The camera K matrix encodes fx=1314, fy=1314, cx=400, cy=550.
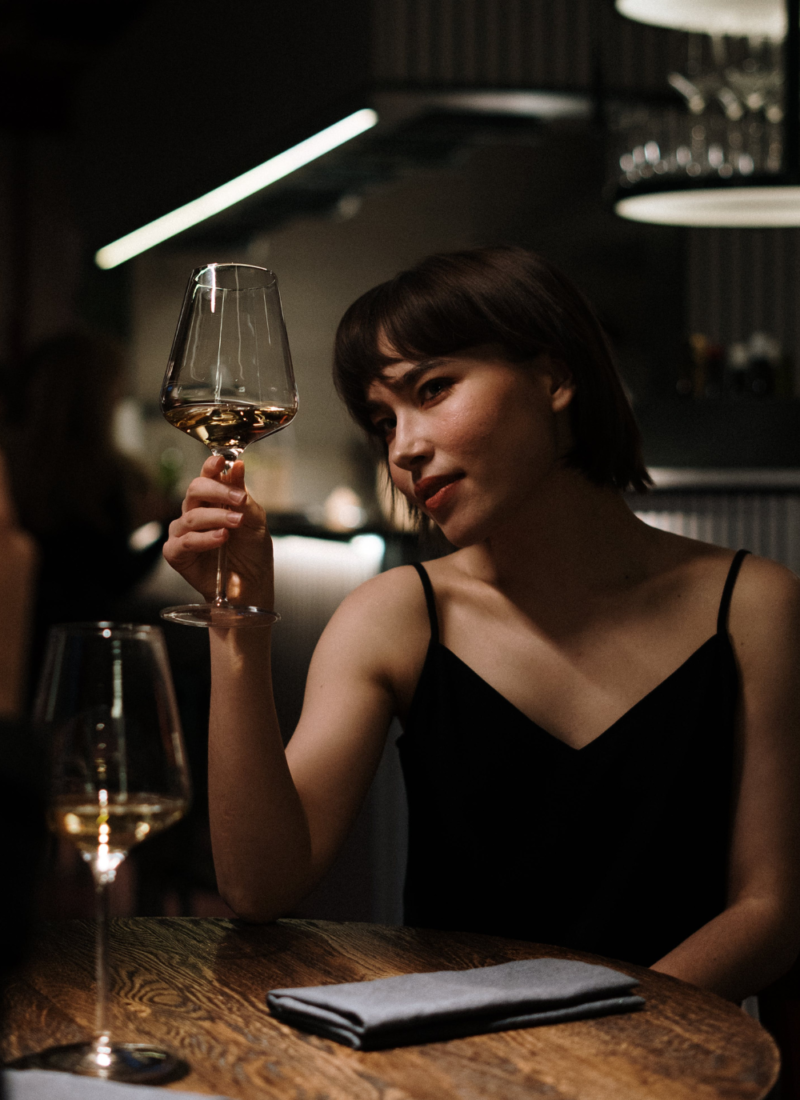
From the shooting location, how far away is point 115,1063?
0.77m

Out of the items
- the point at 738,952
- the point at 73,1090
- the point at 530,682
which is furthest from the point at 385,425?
the point at 73,1090

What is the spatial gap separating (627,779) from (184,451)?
5.83 m

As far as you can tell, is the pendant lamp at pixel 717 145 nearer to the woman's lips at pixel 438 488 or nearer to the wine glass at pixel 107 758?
the woman's lips at pixel 438 488

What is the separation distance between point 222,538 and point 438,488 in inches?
10.7

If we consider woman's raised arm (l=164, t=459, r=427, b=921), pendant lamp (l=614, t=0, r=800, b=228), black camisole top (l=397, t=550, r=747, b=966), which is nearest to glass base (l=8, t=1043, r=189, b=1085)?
woman's raised arm (l=164, t=459, r=427, b=921)

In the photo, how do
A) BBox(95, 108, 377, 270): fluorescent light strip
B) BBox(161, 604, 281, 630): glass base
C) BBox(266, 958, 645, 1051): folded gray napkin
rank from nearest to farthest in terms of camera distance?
BBox(266, 958, 645, 1051): folded gray napkin, BBox(161, 604, 281, 630): glass base, BBox(95, 108, 377, 270): fluorescent light strip

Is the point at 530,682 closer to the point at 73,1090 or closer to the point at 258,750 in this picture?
the point at 258,750

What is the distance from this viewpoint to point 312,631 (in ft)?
9.32

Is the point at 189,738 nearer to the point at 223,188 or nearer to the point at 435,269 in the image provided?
the point at 223,188

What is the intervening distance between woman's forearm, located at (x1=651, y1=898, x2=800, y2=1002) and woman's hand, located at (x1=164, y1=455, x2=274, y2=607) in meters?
0.52

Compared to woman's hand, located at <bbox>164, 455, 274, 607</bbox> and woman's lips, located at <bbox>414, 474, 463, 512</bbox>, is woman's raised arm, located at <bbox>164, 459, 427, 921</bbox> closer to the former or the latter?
woman's hand, located at <bbox>164, 455, 274, 607</bbox>

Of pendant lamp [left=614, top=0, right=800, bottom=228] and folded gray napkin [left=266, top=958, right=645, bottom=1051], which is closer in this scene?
folded gray napkin [left=266, top=958, right=645, bottom=1051]

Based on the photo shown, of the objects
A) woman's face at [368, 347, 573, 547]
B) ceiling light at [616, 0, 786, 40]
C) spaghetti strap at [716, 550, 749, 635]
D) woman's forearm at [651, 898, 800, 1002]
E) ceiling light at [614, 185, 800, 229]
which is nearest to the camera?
woman's forearm at [651, 898, 800, 1002]

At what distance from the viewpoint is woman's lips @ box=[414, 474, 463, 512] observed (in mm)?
1355
